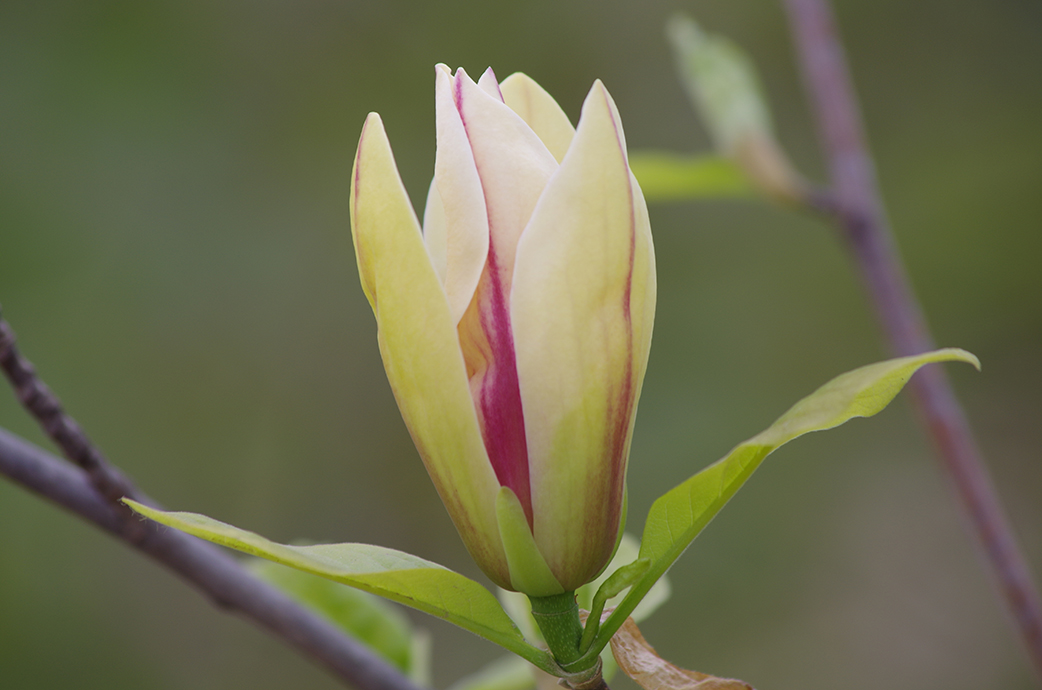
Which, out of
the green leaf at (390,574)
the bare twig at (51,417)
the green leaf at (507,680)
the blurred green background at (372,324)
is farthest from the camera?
the blurred green background at (372,324)

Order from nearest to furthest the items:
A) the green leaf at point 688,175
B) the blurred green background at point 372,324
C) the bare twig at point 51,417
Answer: the bare twig at point 51,417 < the green leaf at point 688,175 < the blurred green background at point 372,324

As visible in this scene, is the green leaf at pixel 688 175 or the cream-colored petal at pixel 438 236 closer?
the cream-colored petal at pixel 438 236

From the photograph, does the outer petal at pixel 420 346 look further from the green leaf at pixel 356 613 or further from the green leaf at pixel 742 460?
the green leaf at pixel 356 613

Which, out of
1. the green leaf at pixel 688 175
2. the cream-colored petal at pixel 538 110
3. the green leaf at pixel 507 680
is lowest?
the green leaf at pixel 507 680

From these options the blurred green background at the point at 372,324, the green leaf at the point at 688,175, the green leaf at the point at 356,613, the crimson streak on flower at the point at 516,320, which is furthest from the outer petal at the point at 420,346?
the blurred green background at the point at 372,324

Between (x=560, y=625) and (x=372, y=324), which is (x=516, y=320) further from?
(x=372, y=324)

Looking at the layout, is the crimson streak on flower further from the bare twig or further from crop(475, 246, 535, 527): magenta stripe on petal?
the bare twig

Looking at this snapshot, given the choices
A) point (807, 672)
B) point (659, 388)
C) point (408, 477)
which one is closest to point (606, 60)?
point (659, 388)
